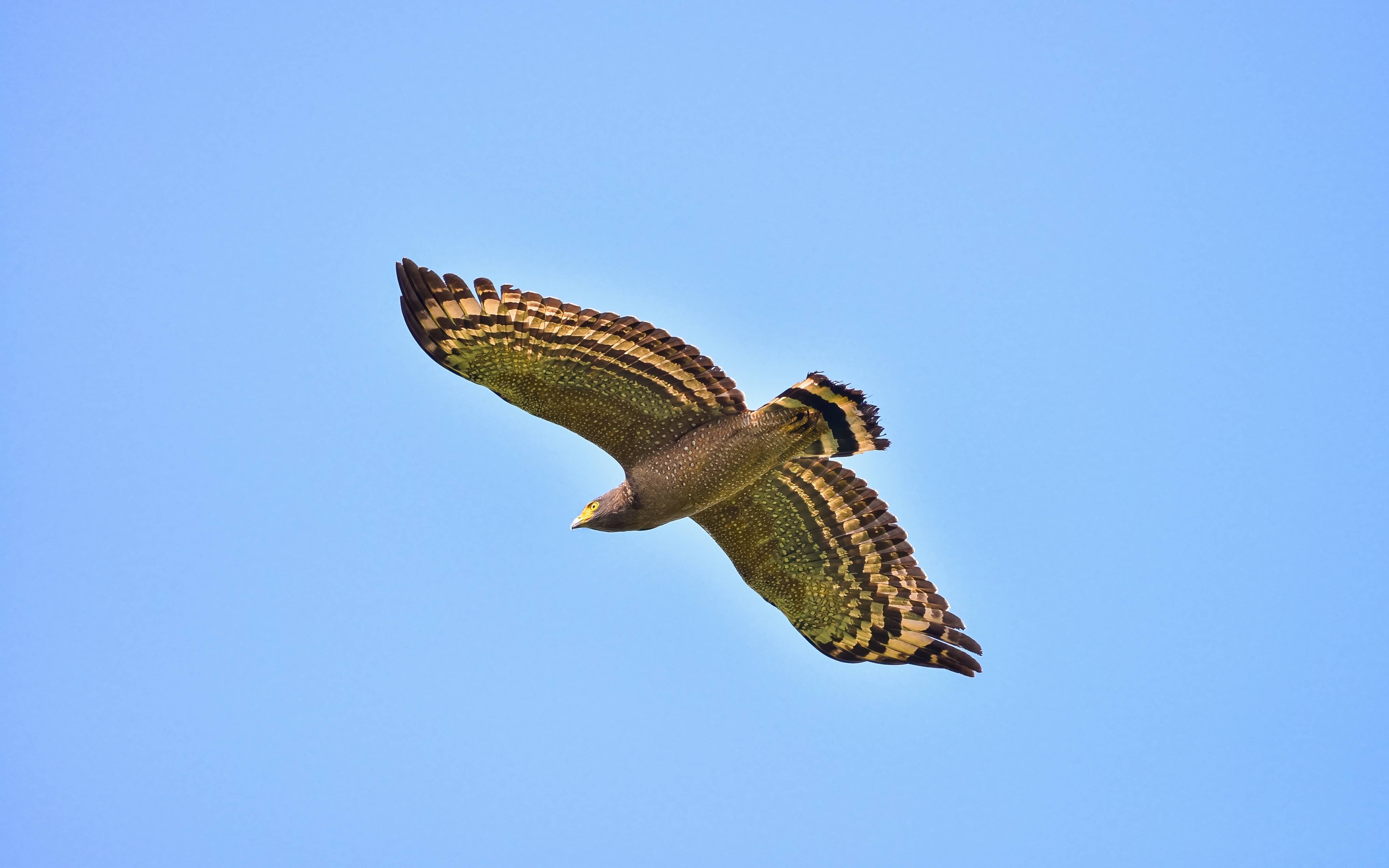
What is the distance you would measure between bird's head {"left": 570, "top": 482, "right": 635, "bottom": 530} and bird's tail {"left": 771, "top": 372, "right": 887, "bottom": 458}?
6.18 ft

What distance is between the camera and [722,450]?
14.0 meters

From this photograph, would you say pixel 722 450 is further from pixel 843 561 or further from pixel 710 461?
pixel 843 561

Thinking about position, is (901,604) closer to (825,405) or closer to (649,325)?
(825,405)

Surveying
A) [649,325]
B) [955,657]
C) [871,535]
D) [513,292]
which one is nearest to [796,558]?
[871,535]

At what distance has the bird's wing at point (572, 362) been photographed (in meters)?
13.2

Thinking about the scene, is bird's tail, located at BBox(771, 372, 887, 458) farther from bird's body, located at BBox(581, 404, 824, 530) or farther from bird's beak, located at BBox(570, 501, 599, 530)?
bird's beak, located at BBox(570, 501, 599, 530)

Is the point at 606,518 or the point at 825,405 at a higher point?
the point at 825,405

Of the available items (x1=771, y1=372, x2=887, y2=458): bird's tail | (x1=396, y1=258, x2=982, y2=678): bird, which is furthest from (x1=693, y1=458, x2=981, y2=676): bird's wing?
(x1=771, y1=372, x2=887, y2=458): bird's tail

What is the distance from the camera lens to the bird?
13.3 m

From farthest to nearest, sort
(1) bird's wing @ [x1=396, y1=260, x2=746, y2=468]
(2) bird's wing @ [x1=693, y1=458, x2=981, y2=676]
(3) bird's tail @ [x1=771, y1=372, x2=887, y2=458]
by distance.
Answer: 1. (2) bird's wing @ [x1=693, y1=458, x2=981, y2=676]
2. (3) bird's tail @ [x1=771, y1=372, x2=887, y2=458]
3. (1) bird's wing @ [x1=396, y1=260, x2=746, y2=468]

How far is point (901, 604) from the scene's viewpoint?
15.7m

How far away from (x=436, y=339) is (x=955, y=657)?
6.89 meters

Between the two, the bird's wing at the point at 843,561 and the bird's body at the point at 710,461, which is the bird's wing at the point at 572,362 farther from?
the bird's wing at the point at 843,561

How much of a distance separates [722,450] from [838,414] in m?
1.29
